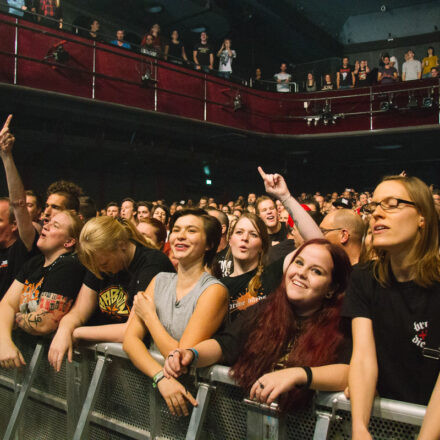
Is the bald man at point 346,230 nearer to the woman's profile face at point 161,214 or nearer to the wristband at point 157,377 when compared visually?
the wristband at point 157,377

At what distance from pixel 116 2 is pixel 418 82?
7.41 meters

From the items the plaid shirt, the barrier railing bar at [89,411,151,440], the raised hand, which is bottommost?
the barrier railing bar at [89,411,151,440]

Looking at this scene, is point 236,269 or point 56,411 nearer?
point 56,411

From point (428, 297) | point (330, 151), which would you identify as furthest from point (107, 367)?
point (330, 151)

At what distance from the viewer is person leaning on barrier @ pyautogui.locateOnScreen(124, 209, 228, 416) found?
1.67 meters

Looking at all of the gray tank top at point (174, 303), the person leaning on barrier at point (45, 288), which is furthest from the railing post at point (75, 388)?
the gray tank top at point (174, 303)

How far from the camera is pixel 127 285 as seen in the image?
2223 mm

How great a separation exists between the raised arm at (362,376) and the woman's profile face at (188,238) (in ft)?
2.66

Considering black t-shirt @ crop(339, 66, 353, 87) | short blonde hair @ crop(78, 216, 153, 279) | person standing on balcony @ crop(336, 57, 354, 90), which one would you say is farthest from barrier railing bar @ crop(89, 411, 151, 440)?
black t-shirt @ crop(339, 66, 353, 87)

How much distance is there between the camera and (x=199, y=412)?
1.55 m

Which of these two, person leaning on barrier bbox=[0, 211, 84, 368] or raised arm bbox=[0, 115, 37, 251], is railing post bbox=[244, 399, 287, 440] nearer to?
person leaning on barrier bbox=[0, 211, 84, 368]

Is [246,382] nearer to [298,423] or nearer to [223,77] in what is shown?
[298,423]

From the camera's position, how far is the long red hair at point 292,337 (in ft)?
4.83

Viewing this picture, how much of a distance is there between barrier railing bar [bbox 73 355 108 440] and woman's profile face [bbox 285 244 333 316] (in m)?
0.88
